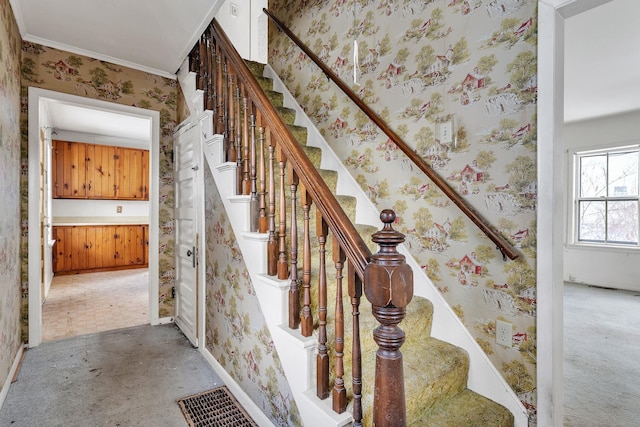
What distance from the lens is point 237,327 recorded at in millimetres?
1972

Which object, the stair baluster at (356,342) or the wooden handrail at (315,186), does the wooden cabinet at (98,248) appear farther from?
the stair baluster at (356,342)

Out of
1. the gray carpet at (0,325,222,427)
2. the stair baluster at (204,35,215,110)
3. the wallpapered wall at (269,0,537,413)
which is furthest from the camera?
the stair baluster at (204,35,215,110)

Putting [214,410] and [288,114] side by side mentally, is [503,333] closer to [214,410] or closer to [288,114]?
[214,410]

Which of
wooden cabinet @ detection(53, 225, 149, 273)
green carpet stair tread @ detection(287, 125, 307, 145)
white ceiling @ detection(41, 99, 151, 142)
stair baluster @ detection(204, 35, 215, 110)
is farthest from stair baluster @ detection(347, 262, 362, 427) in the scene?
wooden cabinet @ detection(53, 225, 149, 273)

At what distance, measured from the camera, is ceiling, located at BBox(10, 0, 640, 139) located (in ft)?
7.16

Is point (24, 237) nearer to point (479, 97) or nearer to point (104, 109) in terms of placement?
point (104, 109)

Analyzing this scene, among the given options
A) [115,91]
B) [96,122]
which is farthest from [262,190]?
[96,122]

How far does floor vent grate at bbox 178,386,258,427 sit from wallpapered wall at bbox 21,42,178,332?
4.81ft

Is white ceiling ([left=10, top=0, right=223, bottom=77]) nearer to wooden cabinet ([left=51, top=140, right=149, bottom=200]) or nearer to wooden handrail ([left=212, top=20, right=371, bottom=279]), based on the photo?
wooden handrail ([left=212, top=20, right=371, bottom=279])

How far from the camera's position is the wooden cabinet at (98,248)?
5.51 meters

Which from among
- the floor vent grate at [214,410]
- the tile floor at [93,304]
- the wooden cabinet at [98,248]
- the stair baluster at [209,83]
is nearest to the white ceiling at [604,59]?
the stair baluster at [209,83]

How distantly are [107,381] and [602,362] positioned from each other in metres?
3.54

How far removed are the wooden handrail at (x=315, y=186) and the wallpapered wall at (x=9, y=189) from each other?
145 cm

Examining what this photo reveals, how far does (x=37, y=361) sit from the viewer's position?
7.76ft
